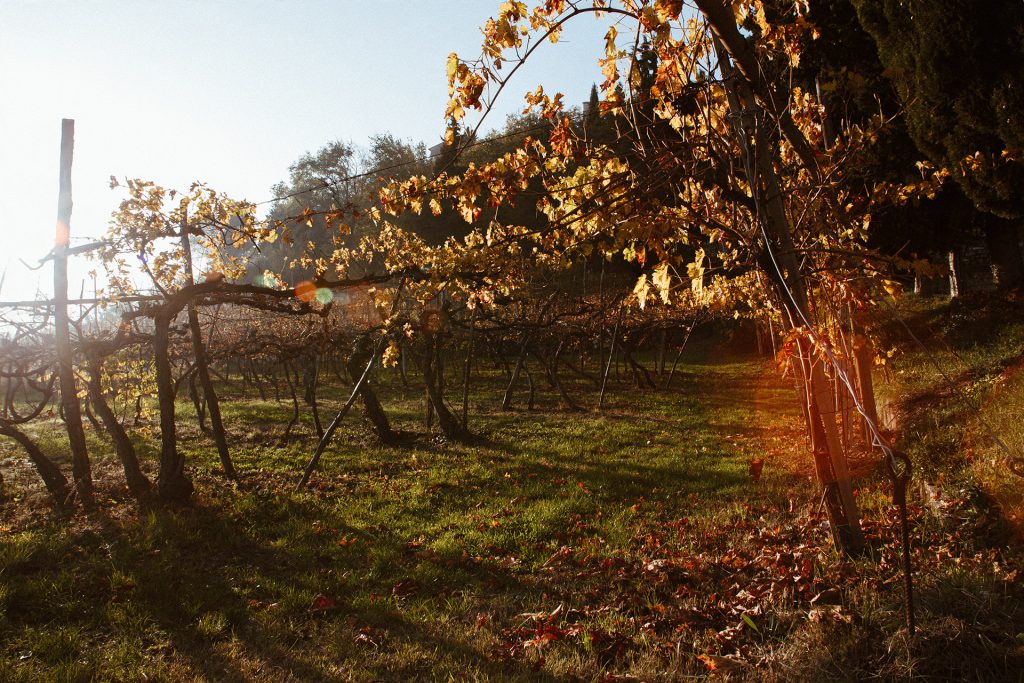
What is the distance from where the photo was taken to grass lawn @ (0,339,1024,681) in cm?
348

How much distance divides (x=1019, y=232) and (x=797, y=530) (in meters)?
14.8

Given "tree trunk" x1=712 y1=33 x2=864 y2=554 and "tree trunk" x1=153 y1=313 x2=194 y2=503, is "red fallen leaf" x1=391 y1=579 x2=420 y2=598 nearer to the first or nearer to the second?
"tree trunk" x1=712 y1=33 x2=864 y2=554

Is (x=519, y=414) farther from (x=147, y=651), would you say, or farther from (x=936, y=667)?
(x=936, y=667)

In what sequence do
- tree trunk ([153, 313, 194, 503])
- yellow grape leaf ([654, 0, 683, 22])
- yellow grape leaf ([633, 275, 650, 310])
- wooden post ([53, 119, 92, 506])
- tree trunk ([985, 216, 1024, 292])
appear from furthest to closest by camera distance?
1. tree trunk ([985, 216, 1024, 292])
2. tree trunk ([153, 313, 194, 503])
3. wooden post ([53, 119, 92, 506])
4. yellow grape leaf ([633, 275, 650, 310])
5. yellow grape leaf ([654, 0, 683, 22])

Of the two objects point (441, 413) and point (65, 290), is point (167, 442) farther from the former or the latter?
point (441, 413)

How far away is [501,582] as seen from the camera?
5.39 metres

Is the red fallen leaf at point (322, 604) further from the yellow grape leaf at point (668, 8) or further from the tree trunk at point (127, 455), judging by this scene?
the yellow grape leaf at point (668, 8)

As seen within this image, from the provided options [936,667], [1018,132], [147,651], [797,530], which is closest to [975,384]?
[1018,132]

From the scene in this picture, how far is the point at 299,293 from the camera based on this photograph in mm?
8281

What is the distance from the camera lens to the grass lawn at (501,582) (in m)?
3.48

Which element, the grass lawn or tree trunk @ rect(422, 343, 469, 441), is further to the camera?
tree trunk @ rect(422, 343, 469, 441)

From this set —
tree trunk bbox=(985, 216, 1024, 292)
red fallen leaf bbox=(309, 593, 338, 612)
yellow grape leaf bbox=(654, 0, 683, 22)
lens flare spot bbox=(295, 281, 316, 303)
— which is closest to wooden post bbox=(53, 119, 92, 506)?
lens flare spot bbox=(295, 281, 316, 303)

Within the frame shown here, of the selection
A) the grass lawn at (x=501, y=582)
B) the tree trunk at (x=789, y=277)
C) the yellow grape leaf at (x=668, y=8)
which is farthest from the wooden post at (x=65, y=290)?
the tree trunk at (x=789, y=277)

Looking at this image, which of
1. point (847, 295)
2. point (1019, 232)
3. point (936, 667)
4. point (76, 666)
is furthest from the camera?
point (1019, 232)
